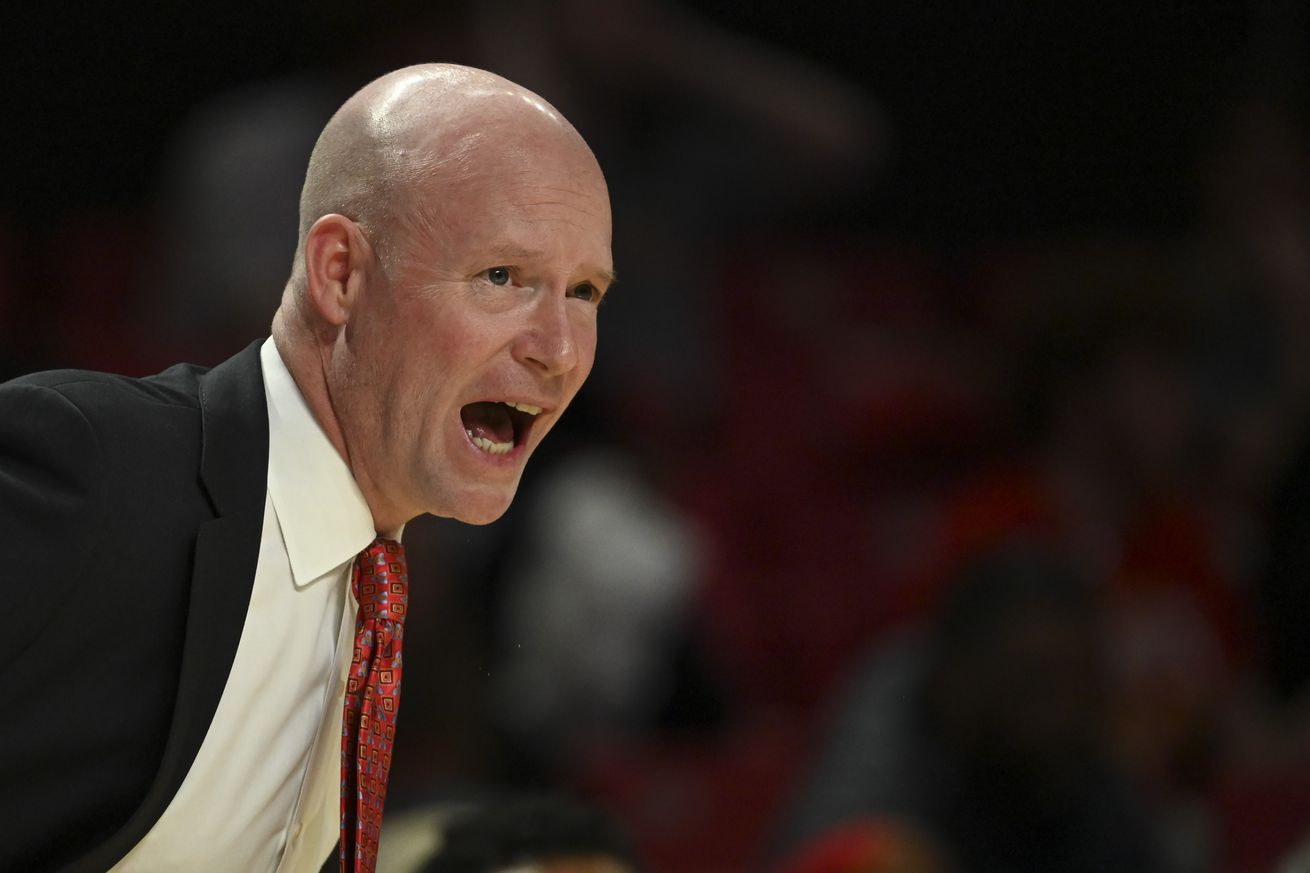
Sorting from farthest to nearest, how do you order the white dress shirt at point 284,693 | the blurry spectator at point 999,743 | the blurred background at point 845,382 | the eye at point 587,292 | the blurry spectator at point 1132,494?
the blurry spectator at point 1132,494 → the blurred background at point 845,382 → the blurry spectator at point 999,743 → the eye at point 587,292 → the white dress shirt at point 284,693

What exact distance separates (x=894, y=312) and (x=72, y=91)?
2592 millimetres

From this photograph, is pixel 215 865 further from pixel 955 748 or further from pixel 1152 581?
pixel 1152 581

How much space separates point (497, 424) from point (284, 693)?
1.43 feet

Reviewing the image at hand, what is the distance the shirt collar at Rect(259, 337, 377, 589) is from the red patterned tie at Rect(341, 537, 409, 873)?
0.15 feet

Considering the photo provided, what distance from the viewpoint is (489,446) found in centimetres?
213

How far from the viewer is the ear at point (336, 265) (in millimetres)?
2090

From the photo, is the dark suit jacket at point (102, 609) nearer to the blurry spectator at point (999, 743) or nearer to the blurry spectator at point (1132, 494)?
the blurry spectator at point (999, 743)

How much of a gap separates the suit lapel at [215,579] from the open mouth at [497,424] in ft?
0.82

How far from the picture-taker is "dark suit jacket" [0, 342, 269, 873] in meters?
1.79

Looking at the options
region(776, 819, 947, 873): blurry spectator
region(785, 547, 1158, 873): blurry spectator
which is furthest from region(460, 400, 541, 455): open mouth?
region(785, 547, 1158, 873): blurry spectator

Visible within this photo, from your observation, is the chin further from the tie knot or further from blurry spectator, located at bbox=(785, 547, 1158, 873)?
blurry spectator, located at bbox=(785, 547, 1158, 873)

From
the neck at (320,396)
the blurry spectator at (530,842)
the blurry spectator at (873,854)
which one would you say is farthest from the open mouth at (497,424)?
the blurry spectator at (873,854)

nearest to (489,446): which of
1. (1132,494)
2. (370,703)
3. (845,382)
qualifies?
(370,703)

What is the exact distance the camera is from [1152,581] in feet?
15.7
